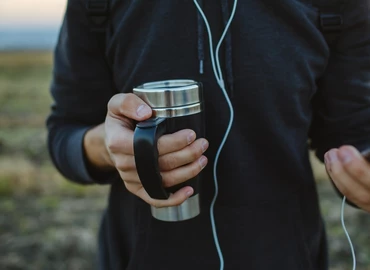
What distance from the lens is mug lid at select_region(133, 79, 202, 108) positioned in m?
0.62

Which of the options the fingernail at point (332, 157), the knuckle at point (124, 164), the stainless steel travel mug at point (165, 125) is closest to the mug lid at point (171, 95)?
the stainless steel travel mug at point (165, 125)

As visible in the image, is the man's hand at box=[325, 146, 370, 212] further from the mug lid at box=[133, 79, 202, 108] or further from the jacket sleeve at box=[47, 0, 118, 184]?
the jacket sleeve at box=[47, 0, 118, 184]

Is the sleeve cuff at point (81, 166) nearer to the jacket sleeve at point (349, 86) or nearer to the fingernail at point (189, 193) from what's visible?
the fingernail at point (189, 193)

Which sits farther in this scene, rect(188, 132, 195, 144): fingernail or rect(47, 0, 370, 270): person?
rect(47, 0, 370, 270): person

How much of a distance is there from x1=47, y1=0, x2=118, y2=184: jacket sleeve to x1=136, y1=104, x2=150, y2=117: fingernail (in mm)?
306

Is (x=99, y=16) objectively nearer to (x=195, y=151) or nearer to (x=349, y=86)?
(x=195, y=151)

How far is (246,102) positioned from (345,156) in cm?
22

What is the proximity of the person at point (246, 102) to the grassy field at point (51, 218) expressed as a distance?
1.13 m

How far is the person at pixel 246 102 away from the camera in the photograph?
0.77 m

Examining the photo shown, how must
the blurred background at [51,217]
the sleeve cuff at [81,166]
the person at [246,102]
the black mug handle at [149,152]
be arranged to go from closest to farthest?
the black mug handle at [149,152]
the person at [246,102]
the sleeve cuff at [81,166]
the blurred background at [51,217]

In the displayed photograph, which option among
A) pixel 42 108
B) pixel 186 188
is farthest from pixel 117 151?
pixel 42 108

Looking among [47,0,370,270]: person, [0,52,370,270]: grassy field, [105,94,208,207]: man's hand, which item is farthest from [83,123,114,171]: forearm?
[0,52,370,270]: grassy field

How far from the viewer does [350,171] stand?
63 centimetres

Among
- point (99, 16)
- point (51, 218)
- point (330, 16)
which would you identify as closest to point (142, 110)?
point (99, 16)
